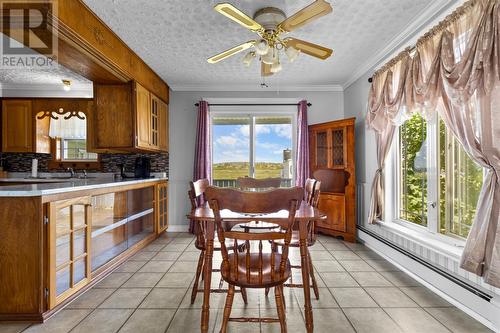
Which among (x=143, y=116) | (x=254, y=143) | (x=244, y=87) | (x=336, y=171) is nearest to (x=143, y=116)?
(x=143, y=116)

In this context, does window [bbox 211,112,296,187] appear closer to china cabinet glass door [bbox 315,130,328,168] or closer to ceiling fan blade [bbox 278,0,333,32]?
china cabinet glass door [bbox 315,130,328,168]

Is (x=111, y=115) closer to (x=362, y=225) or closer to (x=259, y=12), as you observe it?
(x=259, y=12)

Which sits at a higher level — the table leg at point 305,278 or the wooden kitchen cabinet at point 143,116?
the wooden kitchen cabinet at point 143,116

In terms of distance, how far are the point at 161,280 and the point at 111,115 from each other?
2.26 metres

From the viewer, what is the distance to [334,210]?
14.1ft

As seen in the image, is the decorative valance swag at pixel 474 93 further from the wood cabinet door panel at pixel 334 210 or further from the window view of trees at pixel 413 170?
the wood cabinet door panel at pixel 334 210

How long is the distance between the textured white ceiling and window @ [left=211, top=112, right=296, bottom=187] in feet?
3.12

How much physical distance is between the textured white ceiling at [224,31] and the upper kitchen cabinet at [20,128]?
8.11 ft

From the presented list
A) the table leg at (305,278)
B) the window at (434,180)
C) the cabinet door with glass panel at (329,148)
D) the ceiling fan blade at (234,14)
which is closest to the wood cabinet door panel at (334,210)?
the cabinet door with glass panel at (329,148)

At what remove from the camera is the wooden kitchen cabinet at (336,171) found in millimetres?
4109

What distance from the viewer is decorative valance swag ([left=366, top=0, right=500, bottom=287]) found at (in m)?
1.75

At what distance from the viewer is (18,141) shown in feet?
15.3

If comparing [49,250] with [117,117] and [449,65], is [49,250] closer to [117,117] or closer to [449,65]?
[117,117]

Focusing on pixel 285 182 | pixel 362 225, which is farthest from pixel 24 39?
pixel 362 225
